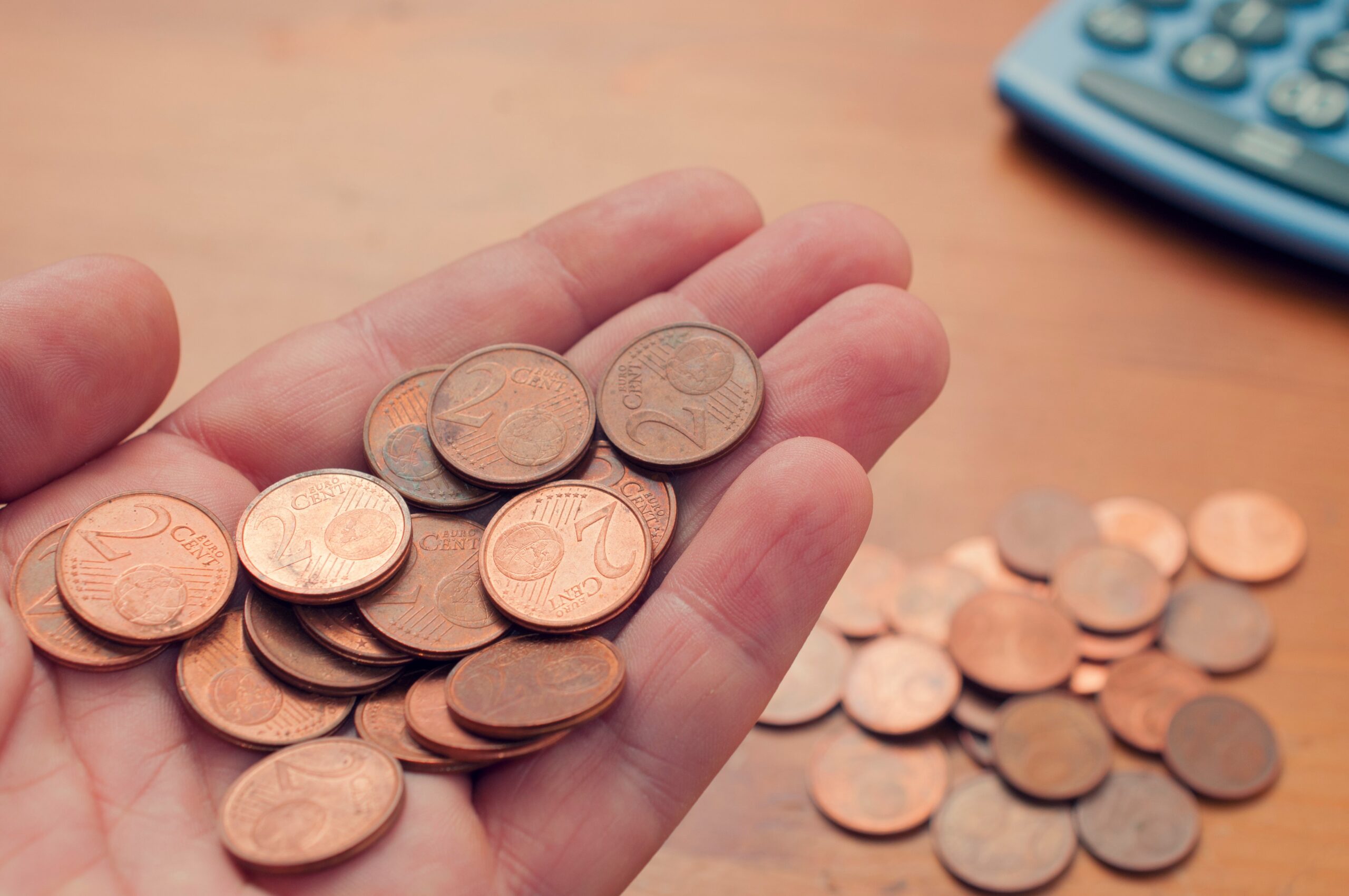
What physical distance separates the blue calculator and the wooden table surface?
Answer: 15cm

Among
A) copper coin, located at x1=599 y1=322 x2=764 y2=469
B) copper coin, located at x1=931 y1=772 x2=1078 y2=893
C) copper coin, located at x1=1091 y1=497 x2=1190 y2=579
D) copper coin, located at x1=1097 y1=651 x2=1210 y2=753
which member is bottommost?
copper coin, located at x1=931 y1=772 x2=1078 y2=893

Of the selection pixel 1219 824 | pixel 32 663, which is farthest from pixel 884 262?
pixel 32 663

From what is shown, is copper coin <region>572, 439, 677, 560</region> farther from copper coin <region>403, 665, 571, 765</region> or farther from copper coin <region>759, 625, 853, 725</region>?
copper coin <region>759, 625, 853, 725</region>

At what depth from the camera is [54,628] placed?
4.90 ft

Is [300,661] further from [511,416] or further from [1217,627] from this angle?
[1217,627]

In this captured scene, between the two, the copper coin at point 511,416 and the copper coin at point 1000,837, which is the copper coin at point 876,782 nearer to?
the copper coin at point 1000,837

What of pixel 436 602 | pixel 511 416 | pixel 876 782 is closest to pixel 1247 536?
pixel 876 782

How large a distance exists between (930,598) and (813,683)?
0.29m

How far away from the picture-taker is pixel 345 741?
1429mm

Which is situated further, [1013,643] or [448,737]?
[1013,643]

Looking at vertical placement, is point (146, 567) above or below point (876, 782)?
above

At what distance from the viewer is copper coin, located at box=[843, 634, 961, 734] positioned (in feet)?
6.32

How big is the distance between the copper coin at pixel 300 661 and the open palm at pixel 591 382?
124mm

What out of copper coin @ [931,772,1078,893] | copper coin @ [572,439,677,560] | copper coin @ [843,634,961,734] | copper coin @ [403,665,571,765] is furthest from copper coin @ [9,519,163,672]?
copper coin @ [931,772,1078,893]
